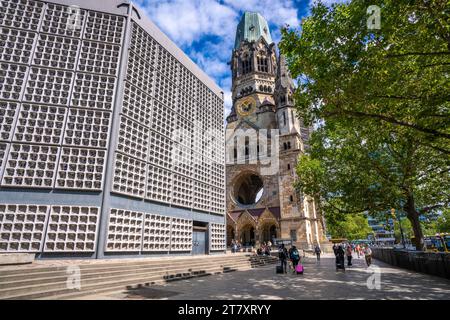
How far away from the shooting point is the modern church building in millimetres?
13008

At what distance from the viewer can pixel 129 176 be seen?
16.1 meters

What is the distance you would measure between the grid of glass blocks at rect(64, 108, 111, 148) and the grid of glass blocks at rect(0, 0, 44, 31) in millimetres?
6177

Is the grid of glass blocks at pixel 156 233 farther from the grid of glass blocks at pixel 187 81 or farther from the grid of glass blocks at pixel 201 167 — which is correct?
the grid of glass blocks at pixel 187 81

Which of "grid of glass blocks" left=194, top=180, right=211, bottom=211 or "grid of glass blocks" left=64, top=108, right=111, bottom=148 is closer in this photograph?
"grid of glass blocks" left=64, top=108, right=111, bottom=148

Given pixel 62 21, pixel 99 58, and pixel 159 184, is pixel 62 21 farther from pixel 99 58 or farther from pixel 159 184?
pixel 159 184

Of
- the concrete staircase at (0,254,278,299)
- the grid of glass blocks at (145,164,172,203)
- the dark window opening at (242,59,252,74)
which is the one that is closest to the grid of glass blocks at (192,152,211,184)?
the grid of glass blocks at (145,164,172,203)

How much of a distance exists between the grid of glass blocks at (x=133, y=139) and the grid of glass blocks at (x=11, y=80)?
5.57 meters

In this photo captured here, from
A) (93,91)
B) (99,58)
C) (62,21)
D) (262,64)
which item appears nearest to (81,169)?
(93,91)

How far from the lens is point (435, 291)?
8.39 m

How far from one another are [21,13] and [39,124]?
7.60 meters

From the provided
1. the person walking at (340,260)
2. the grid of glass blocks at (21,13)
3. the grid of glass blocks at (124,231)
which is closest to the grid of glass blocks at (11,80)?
the grid of glass blocks at (21,13)

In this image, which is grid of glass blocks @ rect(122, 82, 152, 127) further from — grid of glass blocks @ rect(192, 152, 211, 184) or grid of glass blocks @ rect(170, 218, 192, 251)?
grid of glass blocks @ rect(170, 218, 192, 251)

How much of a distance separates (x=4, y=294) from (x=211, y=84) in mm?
23428
